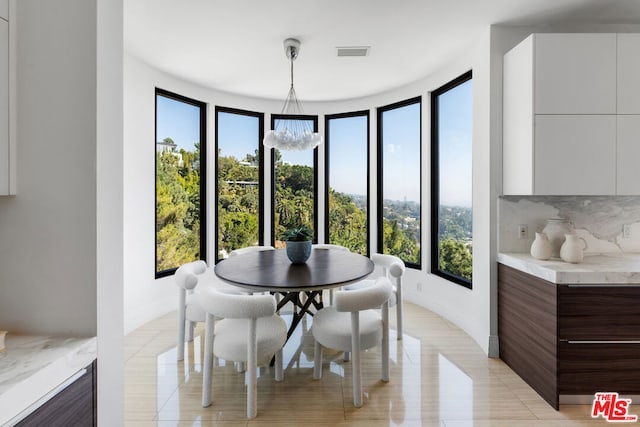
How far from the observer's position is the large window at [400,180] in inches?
164

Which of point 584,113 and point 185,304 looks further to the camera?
point 185,304

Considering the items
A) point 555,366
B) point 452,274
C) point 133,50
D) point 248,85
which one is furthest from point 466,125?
point 133,50

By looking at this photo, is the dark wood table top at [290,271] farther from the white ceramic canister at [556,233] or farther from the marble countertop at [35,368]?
the white ceramic canister at [556,233]

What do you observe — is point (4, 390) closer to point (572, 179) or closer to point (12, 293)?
point (12, 293)

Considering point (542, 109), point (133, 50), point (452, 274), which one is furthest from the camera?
point (452, 274)

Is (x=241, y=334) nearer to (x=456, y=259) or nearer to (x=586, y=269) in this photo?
(x=586, y=269)

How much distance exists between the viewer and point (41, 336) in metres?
1.01

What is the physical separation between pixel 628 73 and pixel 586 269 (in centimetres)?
150

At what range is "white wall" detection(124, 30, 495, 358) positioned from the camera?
9.25 ft

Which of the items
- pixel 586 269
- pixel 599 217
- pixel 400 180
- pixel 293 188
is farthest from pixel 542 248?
pixel 293 188

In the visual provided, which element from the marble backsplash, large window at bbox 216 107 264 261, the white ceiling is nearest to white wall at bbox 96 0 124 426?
the white ceiling

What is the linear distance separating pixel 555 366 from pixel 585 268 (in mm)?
661

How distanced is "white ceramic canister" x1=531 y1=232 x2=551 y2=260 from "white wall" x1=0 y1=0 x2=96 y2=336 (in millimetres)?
2731

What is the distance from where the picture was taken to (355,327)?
2025 mm
